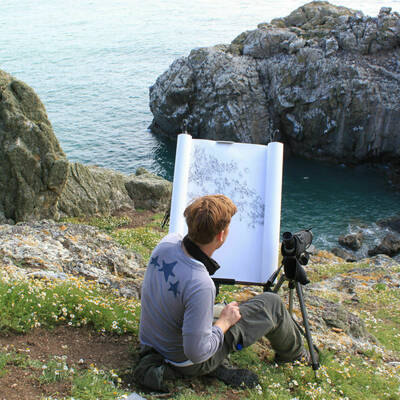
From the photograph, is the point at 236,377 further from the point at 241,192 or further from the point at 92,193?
the point at 92,193

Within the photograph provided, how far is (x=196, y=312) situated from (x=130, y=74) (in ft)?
283

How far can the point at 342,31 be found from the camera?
5028cm

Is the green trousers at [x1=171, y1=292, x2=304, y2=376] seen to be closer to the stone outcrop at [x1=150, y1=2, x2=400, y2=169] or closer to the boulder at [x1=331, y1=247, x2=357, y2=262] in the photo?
the boulder at [x1=331, y1=247, x2=357, y2=262]

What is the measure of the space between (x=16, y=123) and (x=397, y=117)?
41.9 metres

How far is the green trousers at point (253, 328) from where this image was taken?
245 inches

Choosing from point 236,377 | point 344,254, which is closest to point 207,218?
point 236,377

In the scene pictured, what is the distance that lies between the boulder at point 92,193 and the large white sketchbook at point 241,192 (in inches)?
533

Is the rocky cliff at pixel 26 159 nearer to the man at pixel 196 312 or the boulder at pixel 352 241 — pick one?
the man at pixel 196 312

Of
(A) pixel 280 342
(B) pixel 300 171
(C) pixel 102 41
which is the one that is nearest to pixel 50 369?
(A) pixel 280 342

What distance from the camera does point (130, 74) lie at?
85938 mm

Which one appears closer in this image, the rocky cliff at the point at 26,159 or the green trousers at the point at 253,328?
the green trousers at the point at 253,328

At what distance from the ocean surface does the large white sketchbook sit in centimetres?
2730

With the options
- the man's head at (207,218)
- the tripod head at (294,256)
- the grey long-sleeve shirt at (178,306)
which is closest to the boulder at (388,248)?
the tripod head at (294,256)

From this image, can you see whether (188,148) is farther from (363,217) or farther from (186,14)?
(186,14)
